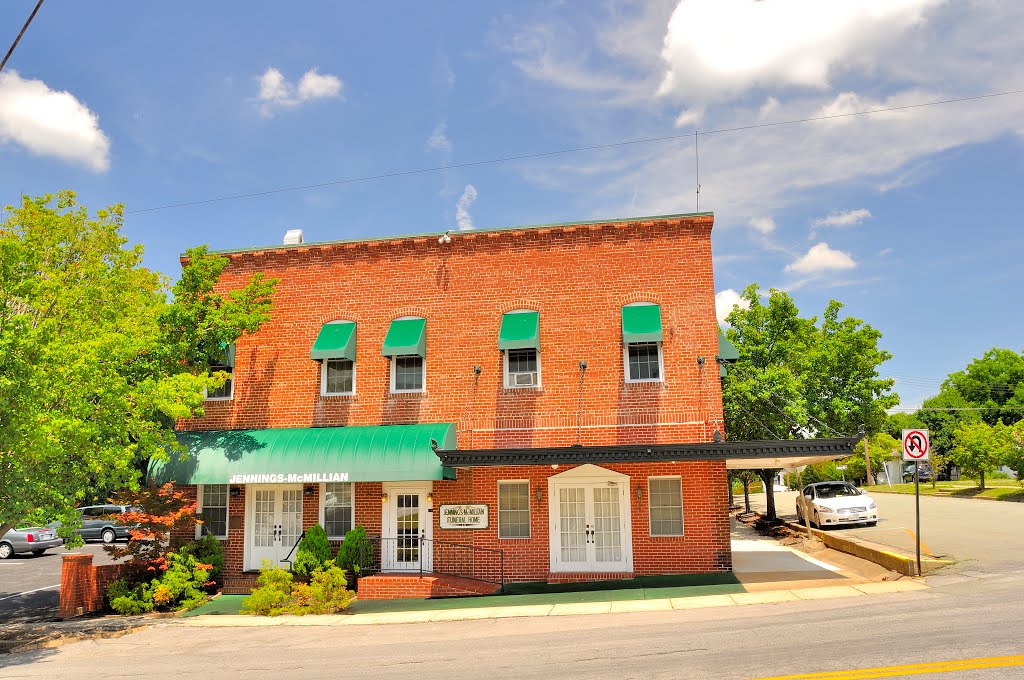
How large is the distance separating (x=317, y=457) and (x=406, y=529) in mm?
3023

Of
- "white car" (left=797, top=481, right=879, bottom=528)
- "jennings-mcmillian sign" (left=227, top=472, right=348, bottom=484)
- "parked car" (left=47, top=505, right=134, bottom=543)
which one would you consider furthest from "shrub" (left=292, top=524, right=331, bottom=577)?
"parked car" (left=47, top=505, right=134, bottom=543)

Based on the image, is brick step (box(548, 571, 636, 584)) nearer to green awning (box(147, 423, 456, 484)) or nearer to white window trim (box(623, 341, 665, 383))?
green awning (box(147, 423, 456, 484))

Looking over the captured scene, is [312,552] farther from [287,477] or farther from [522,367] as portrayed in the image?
[522,367]

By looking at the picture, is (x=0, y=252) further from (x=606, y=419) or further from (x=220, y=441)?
(x=606, y=419)

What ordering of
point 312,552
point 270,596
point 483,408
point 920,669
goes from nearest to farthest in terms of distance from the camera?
point 920,669 < point 270,596 < point 312,552 < point 483,408

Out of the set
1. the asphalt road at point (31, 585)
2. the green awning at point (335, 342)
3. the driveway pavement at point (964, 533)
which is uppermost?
the green awning at point (335, 342)

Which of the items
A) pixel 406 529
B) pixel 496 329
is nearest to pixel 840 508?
pixel 496 329

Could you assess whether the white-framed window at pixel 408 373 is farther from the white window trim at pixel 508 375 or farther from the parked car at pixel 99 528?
the parked car at pixel 99 528

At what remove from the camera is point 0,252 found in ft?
45.7

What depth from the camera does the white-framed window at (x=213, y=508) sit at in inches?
779

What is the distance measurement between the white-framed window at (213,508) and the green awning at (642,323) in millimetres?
11839

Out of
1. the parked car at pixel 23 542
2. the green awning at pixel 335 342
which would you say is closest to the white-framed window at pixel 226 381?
the green awning at pixel 335 342

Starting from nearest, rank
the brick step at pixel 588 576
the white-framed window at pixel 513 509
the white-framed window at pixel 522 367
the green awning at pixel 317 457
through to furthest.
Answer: the green awning at pixel 317 457, the brick step at pixel 588 576, the white-framed window at pixel 513 509, the white-framed window at pixel 522 367

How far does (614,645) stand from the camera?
11.0m
